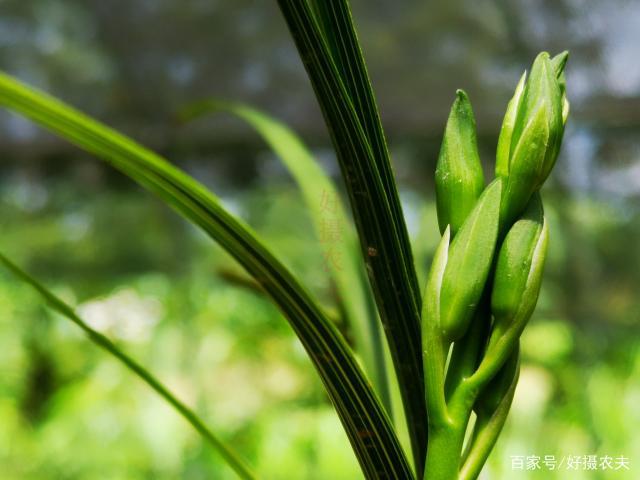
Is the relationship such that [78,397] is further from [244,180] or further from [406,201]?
[406,201]

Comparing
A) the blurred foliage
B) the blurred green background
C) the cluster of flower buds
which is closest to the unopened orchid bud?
the cluster of flower buds

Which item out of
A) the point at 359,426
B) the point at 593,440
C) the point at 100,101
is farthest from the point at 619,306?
the point at 359,426

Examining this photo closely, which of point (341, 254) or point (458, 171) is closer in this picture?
point (458, 171)

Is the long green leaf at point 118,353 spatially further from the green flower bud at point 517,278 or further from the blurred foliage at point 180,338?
the blurred foliage at point 180,338

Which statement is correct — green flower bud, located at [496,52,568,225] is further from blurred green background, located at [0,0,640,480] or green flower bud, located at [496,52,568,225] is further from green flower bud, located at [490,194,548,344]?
blurred green background, located at [0,0,640,480]

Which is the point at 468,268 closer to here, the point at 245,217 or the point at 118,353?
the point at 118,353

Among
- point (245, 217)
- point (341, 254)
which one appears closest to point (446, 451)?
point (341, 254)

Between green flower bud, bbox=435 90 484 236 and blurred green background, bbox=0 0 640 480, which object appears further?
blurred green background, bbox=0 0 640 480
